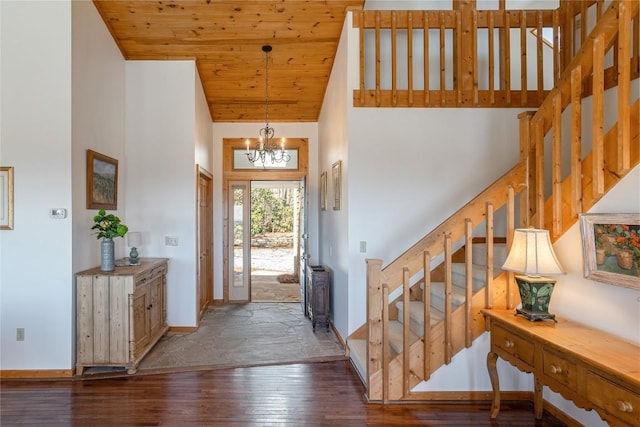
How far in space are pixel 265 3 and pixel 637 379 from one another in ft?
14.1

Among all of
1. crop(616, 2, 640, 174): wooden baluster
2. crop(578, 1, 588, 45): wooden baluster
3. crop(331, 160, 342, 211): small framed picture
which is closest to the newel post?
crop(331, 160, 342, 211): small framed picture

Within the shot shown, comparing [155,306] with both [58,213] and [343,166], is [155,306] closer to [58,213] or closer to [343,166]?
[58,213]

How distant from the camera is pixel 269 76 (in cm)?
506

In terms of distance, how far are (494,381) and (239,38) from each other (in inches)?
174

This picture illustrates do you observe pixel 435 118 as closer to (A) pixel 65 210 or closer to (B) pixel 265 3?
(B) pixel 265 3

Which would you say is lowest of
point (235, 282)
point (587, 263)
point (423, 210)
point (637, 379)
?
point (235, 282)

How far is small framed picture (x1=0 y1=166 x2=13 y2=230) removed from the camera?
3297 millimetres

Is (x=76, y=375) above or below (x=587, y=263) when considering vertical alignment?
below

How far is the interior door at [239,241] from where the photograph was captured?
6168mm

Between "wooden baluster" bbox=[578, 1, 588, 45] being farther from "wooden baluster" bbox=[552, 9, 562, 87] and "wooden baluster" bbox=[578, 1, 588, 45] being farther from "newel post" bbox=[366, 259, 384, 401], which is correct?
"newel post" bbox=[366, 259, 384, 401]

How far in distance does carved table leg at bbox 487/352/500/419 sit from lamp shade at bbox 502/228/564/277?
0.70 meters

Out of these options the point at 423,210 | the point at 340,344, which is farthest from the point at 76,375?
the point at 423,210

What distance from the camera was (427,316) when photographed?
278 centimetres

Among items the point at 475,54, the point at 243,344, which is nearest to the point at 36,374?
the point at 243,344
